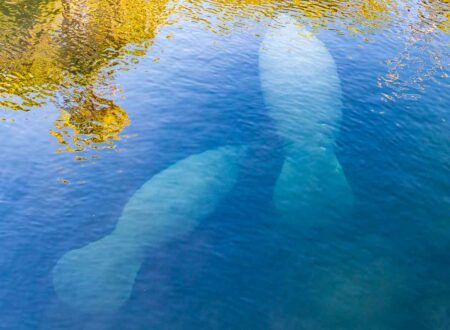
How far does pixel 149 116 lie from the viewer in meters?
25.3

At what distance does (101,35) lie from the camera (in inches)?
1323

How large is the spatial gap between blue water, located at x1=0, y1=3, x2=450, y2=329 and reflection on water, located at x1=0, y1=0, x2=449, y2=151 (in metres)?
1.19

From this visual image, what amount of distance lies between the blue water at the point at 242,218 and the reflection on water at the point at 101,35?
1.19 m

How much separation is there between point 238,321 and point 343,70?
68.5ft

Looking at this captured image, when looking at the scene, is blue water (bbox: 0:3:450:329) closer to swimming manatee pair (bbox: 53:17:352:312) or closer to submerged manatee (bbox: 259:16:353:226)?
swimming manatee pair (bbox: 53:17:352:312)

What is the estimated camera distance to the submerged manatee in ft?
66.4

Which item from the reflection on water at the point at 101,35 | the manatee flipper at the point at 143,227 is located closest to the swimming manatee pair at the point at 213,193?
the manatee flipper at the point at 143,227

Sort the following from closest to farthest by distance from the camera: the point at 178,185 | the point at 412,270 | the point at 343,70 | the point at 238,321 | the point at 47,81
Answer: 1. the point at 238,321
2. the point at 412,270
3. the point at 178,185
4. the point at 47,81
5. the point at 343,70

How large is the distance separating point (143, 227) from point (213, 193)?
3692 mm

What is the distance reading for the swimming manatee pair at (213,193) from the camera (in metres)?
16.6

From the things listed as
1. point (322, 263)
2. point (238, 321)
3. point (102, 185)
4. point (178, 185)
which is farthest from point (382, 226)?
point (102, 185)

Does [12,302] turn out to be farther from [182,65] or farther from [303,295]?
[182,65]

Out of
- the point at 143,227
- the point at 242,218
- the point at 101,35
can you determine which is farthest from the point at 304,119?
the point at 101,35

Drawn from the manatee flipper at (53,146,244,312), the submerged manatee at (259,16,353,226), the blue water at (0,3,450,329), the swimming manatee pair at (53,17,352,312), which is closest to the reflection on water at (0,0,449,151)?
the blue water at (0,3,450,329)
